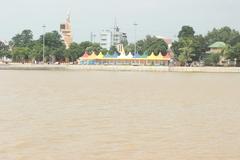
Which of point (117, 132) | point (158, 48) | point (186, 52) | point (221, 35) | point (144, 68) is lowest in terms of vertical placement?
point (144, 68)

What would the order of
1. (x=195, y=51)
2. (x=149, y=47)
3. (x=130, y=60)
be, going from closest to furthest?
(x=195, y=51), (x=130, y=60), (x=149, y=47)

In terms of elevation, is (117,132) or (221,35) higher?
(221,35)

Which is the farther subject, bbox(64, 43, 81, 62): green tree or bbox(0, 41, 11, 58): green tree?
bbox(0, 41, 11, 58): green tree

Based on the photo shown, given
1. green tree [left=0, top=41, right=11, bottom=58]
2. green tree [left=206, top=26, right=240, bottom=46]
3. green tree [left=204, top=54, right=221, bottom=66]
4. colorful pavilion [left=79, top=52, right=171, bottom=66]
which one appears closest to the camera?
green tree [left=204, top=54, right=221, bottom=66]

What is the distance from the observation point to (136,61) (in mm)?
81312

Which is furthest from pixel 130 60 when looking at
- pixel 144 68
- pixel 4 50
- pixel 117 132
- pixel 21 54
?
pixel 117 132

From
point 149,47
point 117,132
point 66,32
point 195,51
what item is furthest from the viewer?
point 66,32

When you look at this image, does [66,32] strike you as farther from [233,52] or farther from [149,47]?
[233,52]

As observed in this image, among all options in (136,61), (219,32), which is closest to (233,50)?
(136,61)

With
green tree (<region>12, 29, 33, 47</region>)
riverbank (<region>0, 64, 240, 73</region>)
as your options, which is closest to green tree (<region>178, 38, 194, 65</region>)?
riverbank (<region>0, 64, 240, 73</region>)

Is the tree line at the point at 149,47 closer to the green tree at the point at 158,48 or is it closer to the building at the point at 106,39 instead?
the green tree at the point at 158,48

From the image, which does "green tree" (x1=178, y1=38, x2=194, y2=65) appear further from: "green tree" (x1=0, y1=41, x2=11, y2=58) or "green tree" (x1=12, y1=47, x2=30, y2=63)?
"green tree" (x1=0, y1=41, x2=11, y2=58)

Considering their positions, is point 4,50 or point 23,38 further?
point 23,38

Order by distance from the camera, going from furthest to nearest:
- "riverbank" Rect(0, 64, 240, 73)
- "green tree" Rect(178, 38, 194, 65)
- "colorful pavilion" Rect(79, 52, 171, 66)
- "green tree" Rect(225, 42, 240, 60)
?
"colorful pavilion" Rect(79, 52, 171, 66) → "green tree" Rect(178, 38, 194, 65) → "green tree" Rect(225, 42, 240, 60) → "riverbank" Rect(0, 64, 240, 73)
